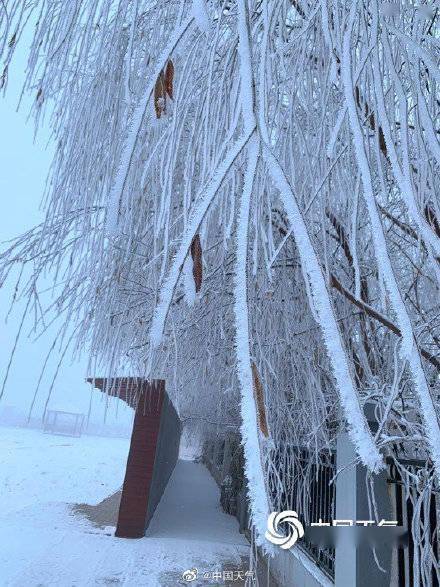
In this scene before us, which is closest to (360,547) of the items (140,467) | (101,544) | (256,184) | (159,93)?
(256,184)

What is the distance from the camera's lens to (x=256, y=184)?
875 mm

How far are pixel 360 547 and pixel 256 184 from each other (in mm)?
2500

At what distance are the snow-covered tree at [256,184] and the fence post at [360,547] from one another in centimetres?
30

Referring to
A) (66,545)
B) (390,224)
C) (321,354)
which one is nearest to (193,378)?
(321,354)

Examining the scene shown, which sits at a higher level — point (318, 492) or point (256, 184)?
point (256, 184)

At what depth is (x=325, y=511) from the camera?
4.29 m

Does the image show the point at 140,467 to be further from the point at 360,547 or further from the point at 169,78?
the point at 169,78

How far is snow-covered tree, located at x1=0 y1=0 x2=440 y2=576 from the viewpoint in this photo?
0.66 meters

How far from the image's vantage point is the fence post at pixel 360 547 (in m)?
2.72

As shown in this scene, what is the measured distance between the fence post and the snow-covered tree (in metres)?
0.30

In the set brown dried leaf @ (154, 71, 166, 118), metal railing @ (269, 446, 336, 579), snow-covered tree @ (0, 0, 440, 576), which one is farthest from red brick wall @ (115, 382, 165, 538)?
brown dried leaf @ (154, 71, 166, 118)

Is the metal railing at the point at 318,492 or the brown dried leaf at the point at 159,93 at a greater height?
the brown dried leaf at the point at 159,93

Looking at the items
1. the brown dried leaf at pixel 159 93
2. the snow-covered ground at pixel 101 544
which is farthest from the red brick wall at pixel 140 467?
the brown dried leaf at pixel 159 93

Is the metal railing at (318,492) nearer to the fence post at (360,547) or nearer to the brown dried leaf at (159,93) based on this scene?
the fence post at (360,547)
